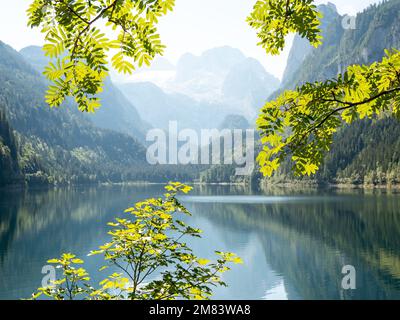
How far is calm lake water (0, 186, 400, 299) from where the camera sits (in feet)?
181

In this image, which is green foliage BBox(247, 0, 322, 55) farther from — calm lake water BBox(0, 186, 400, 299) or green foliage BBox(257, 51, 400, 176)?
calm lake water BBox(0, 186, 400, 299)

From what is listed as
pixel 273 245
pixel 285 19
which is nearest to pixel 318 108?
pixel 285 19

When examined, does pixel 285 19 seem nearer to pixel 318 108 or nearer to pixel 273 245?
pixel 318 108

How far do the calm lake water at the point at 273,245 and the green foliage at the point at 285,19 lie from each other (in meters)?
44.7

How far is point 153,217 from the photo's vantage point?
13.1 m

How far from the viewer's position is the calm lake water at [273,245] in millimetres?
55031

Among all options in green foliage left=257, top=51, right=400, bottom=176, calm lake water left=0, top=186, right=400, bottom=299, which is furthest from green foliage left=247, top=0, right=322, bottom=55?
calm lake water left=0, top=186, right=400, bottom=299

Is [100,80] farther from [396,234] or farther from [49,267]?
[396,234]

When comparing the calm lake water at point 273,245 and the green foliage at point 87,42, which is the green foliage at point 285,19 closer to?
the green foliage at point 87,42

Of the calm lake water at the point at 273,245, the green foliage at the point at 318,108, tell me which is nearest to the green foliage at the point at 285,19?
the green foliage at the point at 318,108

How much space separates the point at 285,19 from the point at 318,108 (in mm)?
2079

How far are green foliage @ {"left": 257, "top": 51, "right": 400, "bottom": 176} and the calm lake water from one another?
44.8 m
